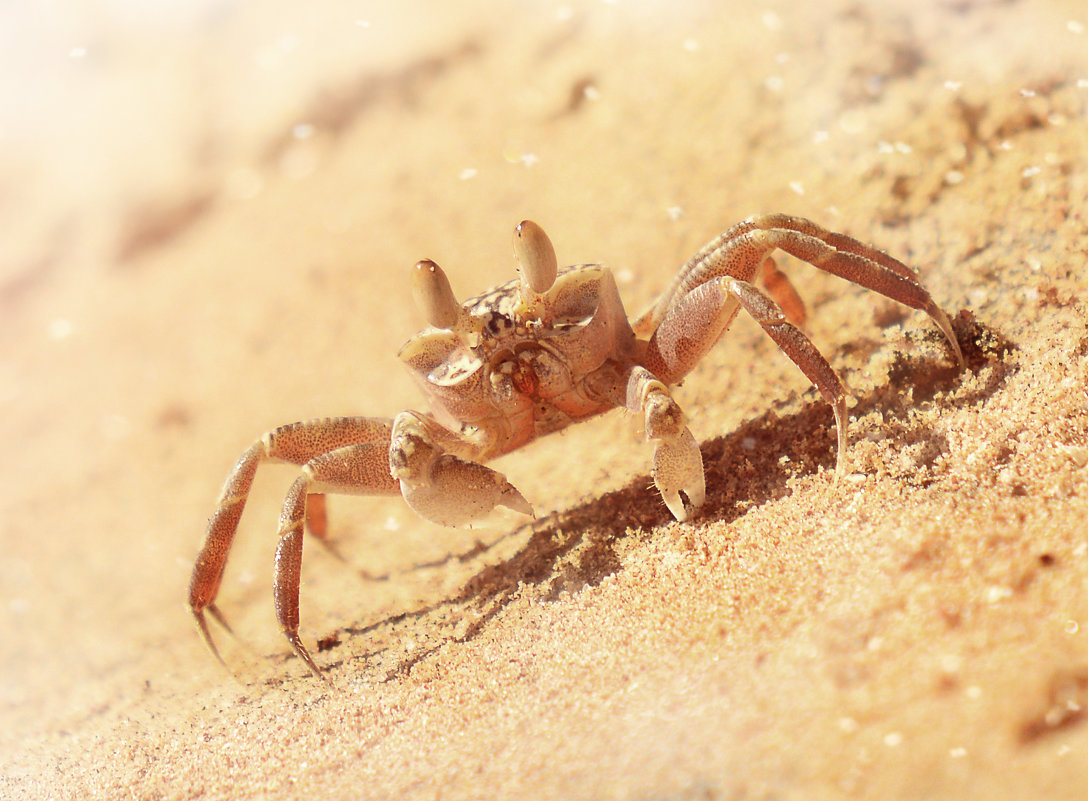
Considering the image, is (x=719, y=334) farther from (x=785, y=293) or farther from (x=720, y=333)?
(x=785, y=293)

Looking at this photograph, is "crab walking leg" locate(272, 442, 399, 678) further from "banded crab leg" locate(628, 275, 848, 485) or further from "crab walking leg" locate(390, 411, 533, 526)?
"banded crab leg" locate(628, 275, 848, 485)

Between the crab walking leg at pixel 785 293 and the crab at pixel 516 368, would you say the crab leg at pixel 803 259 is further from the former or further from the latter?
the crab walking leg at pixel 785 293

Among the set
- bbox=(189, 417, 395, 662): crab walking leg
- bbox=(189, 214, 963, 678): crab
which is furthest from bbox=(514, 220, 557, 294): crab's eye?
bbox=(189, 417, 395, 662): crab walking leg

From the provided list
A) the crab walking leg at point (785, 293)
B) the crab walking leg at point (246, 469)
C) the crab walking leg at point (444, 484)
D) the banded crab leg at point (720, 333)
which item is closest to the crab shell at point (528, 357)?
the banded crab leg at point (720, 333)

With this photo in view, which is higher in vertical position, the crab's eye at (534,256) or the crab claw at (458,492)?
the crab's eye at (534,256)

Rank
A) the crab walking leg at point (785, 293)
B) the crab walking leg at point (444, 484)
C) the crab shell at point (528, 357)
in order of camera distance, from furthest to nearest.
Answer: the crab walking leg at point (785, 293)
the crab shell at point (528, 357)
the crab walking leg at point (444, 484)

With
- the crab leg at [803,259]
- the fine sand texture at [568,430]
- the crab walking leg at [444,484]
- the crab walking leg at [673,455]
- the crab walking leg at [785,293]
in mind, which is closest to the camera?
the fine sand texture at [568,430]

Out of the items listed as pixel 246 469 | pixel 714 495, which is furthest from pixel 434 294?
pixel 714 495
